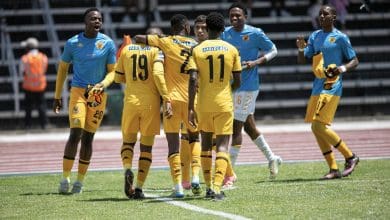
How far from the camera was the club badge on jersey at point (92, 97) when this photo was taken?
1291 centimetres

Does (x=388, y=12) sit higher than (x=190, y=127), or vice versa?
(x=190, y=127)

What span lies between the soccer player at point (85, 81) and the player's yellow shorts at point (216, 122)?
193 centimetres

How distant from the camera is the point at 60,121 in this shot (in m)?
26.6

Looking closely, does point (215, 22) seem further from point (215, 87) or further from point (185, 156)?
point (185, 156)

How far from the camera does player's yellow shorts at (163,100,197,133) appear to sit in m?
12.0

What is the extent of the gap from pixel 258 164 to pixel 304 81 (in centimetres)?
1216

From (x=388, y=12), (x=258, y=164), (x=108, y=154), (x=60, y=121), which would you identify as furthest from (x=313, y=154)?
(x=388, y=12)

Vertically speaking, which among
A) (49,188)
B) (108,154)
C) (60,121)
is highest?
(49,188)

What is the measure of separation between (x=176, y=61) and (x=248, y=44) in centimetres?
229

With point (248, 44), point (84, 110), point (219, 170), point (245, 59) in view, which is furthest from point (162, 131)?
point (219, 170)

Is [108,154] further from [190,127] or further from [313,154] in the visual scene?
[190,127]

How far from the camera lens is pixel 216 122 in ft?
38.0

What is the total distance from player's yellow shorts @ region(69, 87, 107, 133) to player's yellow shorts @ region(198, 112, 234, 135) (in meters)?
2.00

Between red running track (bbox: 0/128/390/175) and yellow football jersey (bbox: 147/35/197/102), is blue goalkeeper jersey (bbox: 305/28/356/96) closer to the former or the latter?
yellow football jersey (bbox: 147/35/197/102)
